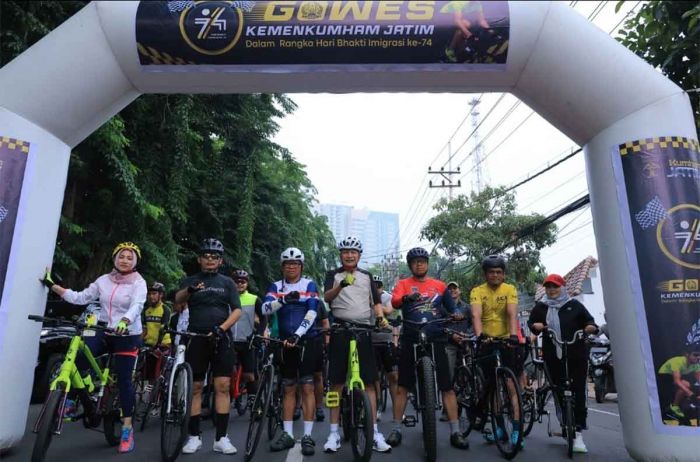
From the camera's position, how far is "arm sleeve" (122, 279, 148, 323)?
4.96 m

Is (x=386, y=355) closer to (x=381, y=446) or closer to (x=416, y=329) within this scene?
(x=416, y=329)

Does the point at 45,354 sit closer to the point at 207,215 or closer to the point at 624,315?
the point at 207,215

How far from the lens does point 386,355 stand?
7.11 meters

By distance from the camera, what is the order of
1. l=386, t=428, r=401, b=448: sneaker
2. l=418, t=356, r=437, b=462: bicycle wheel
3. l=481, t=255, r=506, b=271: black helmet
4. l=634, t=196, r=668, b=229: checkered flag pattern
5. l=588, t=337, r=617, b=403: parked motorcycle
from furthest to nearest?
1. l=588, t=337, r=617, b=403: parked motorcycle
2. l=481, t=255, r=506, b=271: black helmet
3. l=386, t=428, r=401, b=448: sneaker
4. l=634, t=196, r=668, b=229: checkered flag pattern
5. l=418, t=356, r=437, b=462: bicycle wheel

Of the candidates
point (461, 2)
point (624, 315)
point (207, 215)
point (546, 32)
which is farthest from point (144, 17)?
point (207, 215)

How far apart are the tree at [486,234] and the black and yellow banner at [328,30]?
19.0 meters

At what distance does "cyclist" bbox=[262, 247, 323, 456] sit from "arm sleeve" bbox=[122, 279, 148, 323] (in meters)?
1.20

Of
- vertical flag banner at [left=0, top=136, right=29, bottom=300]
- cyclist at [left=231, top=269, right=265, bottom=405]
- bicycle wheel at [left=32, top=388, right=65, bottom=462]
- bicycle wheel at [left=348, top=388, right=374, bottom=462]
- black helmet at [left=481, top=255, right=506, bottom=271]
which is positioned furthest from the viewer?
cyclist at [left=231, top=269, right=265, bottom=405]

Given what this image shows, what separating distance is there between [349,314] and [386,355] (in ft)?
6.42

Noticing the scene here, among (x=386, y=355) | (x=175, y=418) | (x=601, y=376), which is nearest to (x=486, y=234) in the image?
(x=601, y=376)

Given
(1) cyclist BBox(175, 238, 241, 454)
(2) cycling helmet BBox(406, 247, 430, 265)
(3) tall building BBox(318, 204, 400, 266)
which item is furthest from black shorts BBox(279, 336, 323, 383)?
(3) tall building BBox(318, 204, 400, 266)

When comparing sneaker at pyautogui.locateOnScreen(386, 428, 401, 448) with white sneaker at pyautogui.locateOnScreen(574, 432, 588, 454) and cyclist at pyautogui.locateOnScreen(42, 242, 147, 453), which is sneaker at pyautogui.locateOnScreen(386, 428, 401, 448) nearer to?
white sneaker at pyautogui.locateOnScreen(574, 432, 588, 454)

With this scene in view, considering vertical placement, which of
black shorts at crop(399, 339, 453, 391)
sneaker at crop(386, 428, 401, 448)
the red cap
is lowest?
sneaker at crop(386, 428, 401, 448)

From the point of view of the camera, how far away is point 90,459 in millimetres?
4727
